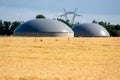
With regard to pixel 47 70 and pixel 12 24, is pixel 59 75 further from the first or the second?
pixel 12 24

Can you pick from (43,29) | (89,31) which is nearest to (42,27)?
(43,29)

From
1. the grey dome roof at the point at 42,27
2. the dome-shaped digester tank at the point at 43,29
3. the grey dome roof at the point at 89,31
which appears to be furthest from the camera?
the grey dome roof at the point at 89,31

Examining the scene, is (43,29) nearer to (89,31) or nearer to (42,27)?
(42,27)

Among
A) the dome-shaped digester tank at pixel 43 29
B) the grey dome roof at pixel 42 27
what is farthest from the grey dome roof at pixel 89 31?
the grey dome roof at pixel 42 27

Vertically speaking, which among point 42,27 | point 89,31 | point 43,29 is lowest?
point 89,31

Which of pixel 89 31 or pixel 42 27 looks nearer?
pixel 42 27

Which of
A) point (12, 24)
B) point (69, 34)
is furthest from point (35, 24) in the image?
point (12, 24)

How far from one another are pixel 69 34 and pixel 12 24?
120 feet

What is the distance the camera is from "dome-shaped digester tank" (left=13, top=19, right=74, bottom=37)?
305 feet

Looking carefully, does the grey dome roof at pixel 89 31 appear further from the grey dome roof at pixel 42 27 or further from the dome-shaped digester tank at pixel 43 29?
the grey dome roof at pixel 42 27

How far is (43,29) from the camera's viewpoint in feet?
308

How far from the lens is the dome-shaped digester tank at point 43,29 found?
305ft

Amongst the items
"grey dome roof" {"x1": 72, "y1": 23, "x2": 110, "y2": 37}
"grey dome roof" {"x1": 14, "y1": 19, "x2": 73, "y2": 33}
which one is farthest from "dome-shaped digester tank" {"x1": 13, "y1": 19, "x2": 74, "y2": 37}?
"grey dome roof" {"x1": 72, "y1": 23, "x2": 110, "y2": 37}

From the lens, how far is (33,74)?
15430 millimetres
